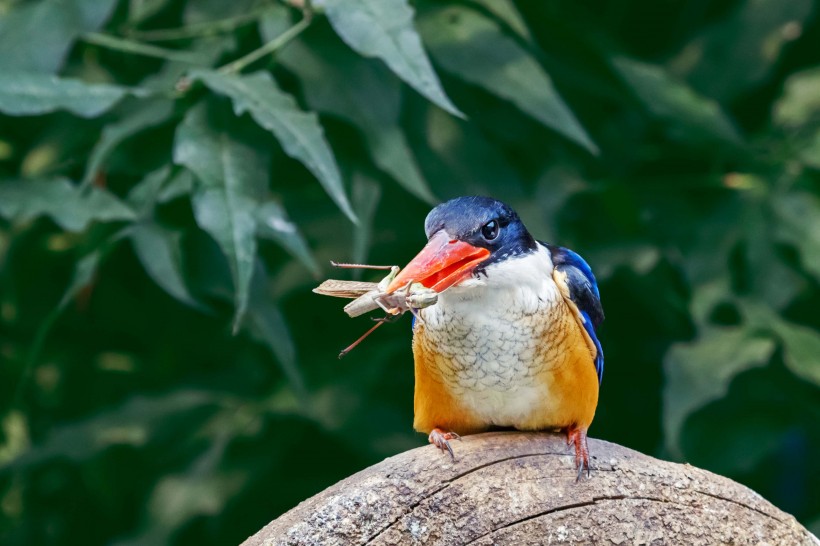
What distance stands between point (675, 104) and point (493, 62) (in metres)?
0.49

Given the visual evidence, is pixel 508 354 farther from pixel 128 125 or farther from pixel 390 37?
pixel 128 125

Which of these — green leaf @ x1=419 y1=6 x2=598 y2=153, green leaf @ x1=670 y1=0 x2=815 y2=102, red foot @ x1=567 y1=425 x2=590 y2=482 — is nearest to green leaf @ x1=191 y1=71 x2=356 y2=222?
green leaf @ x1=419 y1=6 x2=598 y2=153

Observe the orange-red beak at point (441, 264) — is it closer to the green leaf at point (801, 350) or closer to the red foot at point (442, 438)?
the red foot at point (442, 438)

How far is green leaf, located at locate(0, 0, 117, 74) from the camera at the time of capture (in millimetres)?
2670

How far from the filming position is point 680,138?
9.96 feet

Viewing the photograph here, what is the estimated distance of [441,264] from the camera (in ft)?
5.85

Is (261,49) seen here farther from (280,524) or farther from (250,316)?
(280,524)

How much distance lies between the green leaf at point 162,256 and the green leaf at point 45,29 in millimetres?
441

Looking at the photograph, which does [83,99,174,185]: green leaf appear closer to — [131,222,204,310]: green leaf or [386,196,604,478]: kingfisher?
[131,222,204,310]: green leaf

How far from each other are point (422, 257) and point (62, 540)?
181 centimetres

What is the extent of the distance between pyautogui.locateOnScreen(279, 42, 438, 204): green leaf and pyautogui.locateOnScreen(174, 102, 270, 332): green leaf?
0.80ft

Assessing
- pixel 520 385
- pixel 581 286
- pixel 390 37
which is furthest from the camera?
pixel 390 37

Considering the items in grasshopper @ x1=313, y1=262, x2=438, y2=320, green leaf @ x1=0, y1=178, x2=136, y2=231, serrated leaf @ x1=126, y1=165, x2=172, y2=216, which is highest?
grasshopper @ x1=313, y1=262, x2=438, y2=320

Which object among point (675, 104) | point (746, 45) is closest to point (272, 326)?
point (675, 104)
